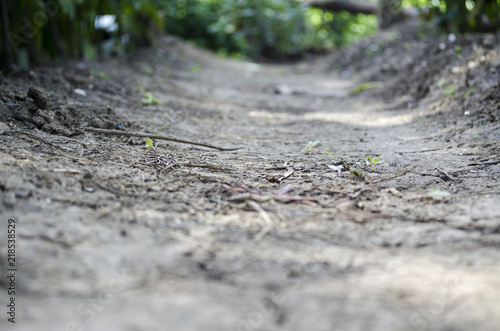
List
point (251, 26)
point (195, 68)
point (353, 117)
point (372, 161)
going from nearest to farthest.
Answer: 1. point (372, 161)
2. point (353, 117)
3. point (195, 68)
4. point (251, 26)

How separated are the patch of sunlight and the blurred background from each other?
90.4 inches

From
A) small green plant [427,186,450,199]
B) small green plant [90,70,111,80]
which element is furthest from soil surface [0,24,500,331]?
small green plant [90,70,111,80]

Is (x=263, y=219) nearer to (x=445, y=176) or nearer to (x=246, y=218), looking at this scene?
(x=246, y=218)

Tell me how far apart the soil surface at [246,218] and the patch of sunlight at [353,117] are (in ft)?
0.37

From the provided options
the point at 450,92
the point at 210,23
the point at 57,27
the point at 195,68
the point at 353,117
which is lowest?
the point at 353,117

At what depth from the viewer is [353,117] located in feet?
13.0

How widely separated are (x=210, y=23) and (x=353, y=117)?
9839 millimetres

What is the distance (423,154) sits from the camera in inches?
102

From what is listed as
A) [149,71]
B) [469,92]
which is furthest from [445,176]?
[149,71]

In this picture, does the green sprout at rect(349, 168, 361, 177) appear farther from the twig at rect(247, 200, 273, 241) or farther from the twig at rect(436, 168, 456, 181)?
the twig at rect(247, 200, 273, 241)

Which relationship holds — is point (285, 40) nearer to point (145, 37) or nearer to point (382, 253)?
point (145, 37)

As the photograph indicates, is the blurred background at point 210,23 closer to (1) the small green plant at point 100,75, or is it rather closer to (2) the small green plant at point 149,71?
(1) the small green plant at point 100,75

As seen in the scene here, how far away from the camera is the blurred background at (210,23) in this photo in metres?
4.50

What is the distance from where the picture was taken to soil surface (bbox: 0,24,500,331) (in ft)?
3.69
